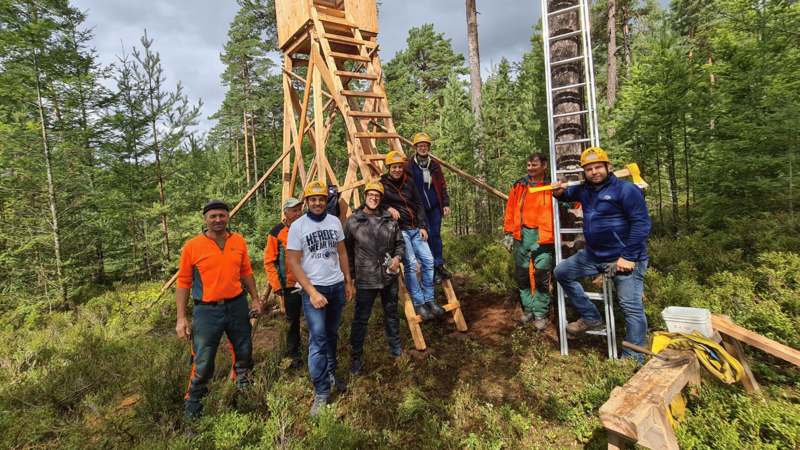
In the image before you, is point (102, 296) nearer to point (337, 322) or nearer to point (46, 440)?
point (46, 440)

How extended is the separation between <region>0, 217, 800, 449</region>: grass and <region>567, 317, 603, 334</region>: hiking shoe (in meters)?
0.27

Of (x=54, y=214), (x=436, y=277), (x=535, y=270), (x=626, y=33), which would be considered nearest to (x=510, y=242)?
(x=535, y=270)

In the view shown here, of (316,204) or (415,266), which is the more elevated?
(316,204)

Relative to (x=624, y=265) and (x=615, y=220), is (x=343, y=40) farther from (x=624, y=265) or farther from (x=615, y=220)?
(x=624, y=265)

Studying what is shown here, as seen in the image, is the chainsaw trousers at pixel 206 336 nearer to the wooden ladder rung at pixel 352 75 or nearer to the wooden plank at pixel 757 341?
the wooden ladder rung at pixel 352 75

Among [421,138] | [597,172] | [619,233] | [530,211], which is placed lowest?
[619,233]

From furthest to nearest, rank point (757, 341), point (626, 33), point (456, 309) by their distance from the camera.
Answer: point (626, 33)
point (456, 309)
point (757, 341)

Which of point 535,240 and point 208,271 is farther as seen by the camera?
point 535,240

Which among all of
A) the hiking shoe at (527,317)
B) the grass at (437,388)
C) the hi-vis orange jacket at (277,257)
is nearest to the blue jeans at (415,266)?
the grass at (437,388)

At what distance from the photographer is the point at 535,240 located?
502 cm

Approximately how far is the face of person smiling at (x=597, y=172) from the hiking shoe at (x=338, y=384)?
3.80 m

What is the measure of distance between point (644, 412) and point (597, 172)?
258cm

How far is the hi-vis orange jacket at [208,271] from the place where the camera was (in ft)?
11.3

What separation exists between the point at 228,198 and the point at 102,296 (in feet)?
14.6
